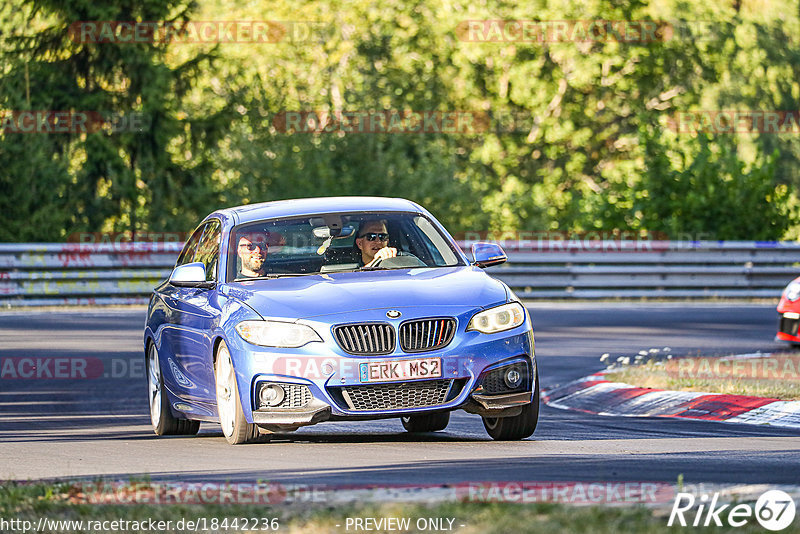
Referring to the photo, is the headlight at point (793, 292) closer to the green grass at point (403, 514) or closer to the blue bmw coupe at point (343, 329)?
the blue bmw coupe at point (343, 329)

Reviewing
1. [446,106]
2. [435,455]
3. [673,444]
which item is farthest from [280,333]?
Result: [446,106]

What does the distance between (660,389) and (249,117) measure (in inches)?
Answer: 913

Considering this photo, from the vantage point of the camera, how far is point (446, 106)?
4606cm

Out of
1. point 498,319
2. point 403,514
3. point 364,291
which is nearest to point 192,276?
point 364,291

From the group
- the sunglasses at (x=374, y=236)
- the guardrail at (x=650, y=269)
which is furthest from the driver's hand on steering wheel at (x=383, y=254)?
the guardrail at (x=650, y=269)

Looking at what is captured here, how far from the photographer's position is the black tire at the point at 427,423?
1055 cm

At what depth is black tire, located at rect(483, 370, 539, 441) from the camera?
30.8 feet

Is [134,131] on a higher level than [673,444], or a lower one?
higher

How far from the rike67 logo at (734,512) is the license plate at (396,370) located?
2730 millimetres

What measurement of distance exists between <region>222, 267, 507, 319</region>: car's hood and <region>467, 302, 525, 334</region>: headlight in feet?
0.20

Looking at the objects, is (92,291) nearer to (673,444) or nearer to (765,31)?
(673,444)
